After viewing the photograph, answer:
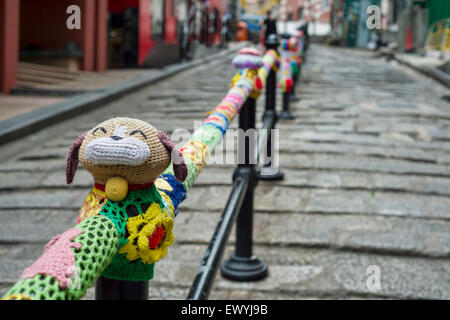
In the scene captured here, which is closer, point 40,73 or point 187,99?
→ point 187,99

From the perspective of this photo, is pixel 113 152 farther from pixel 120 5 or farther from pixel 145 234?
pixel 120 5

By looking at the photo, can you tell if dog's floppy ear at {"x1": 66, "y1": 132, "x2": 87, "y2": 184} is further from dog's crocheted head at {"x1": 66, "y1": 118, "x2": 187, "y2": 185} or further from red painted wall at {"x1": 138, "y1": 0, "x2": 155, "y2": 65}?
red painted wall at {"x1": 138, "y1": 0, "x2": 155, "y2": 65}

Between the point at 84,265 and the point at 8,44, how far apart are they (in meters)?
8.96

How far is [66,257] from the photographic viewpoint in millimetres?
777

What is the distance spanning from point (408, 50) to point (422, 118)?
1258 cm

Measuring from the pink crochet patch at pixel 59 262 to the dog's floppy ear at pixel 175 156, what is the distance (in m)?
0.24

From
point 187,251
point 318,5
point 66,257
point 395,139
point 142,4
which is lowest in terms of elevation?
point 187,251

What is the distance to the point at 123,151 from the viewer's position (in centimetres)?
91

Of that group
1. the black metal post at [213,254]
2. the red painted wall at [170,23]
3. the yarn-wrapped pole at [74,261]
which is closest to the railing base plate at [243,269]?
the black metal post at [213,254]

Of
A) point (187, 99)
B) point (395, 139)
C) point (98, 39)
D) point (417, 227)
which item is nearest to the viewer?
point (417, 227)

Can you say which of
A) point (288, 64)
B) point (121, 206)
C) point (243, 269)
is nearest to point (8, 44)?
point (288, 64)

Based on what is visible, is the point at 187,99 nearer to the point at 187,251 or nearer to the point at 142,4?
the point at 187,251
